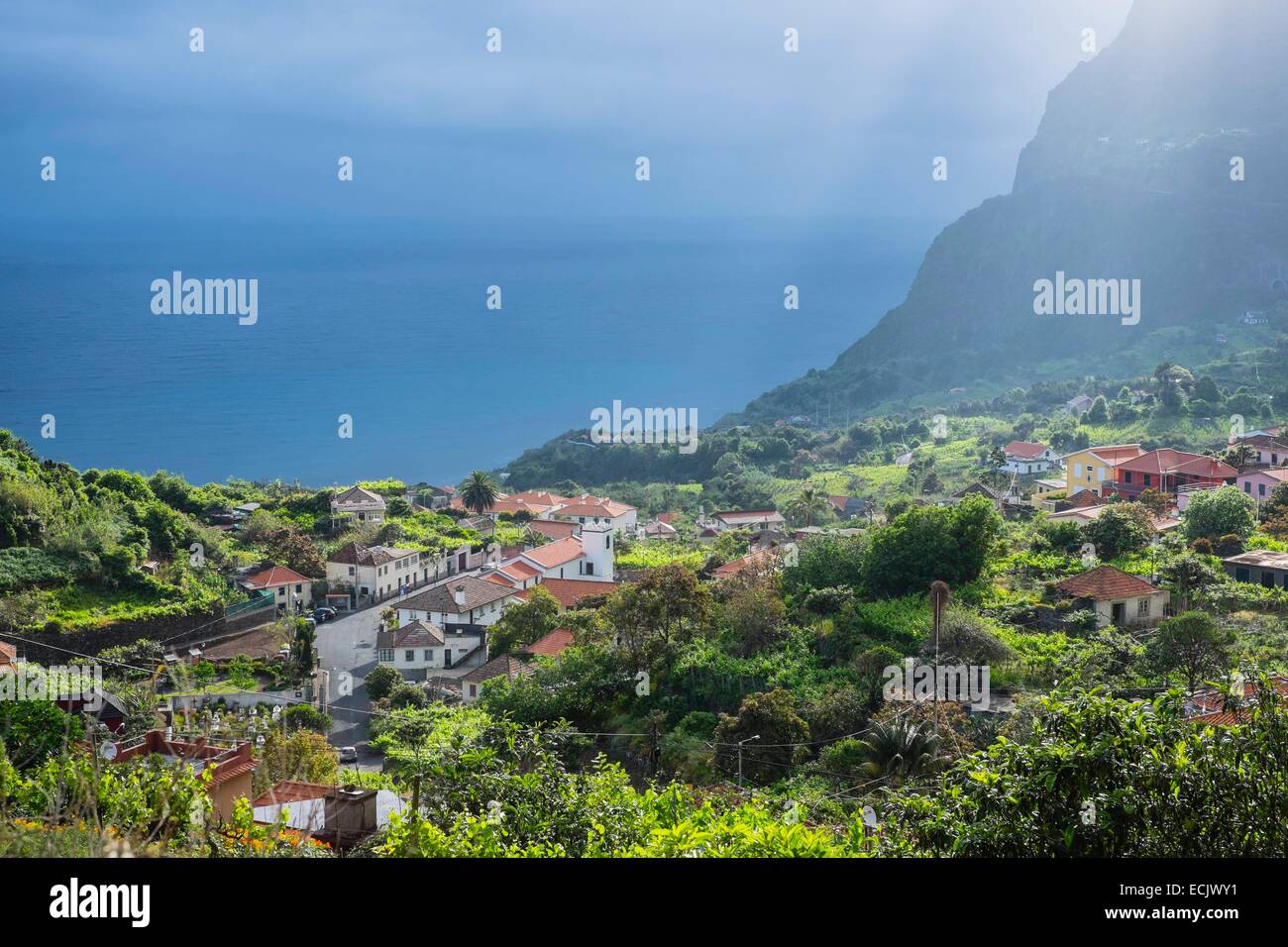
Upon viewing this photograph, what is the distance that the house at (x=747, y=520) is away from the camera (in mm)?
26875

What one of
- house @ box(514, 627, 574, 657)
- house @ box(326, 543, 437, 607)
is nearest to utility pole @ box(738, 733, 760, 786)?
house @ box(514, 627, 574, 657)

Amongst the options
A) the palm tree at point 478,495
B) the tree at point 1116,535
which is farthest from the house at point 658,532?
the tree at point 1116,535

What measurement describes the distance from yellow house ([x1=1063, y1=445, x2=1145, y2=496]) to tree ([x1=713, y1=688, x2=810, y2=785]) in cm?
1637

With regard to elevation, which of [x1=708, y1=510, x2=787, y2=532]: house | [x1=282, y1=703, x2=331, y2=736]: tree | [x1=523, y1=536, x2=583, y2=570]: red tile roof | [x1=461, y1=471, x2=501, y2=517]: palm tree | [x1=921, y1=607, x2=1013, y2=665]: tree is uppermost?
[x1=461, y1=471, x2=501, y2=517]: palm tree

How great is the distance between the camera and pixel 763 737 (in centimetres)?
919

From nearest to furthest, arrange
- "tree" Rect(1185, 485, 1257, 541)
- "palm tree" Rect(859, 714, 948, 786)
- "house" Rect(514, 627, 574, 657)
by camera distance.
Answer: "palm tree" Rect(859, 714, 948, 786)
"house" Rect(514, 627, 574, 657)
"tree" Rect(1185, 485, 1257, 541)

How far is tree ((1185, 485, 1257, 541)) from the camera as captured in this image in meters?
15.6

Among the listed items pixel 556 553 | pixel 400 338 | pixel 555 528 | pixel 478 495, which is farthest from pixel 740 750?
pixel 400 338

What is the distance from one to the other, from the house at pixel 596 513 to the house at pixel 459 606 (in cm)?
667

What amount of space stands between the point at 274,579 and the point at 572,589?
4.86 m

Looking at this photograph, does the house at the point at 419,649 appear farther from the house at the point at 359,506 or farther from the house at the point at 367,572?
the house at the point at 359,506

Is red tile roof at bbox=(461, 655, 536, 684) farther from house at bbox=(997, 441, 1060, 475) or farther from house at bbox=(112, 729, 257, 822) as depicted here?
house at bbox=(997, 441, 1060, 475)
